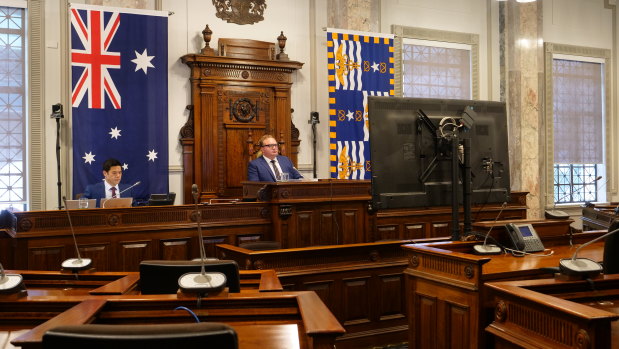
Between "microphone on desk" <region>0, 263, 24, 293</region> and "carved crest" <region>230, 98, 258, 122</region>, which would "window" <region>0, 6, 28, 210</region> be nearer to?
"carved crest" <region>230, 98, 258, 122</region>

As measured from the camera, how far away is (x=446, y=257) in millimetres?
3318

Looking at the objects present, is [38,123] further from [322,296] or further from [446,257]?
[446,257]

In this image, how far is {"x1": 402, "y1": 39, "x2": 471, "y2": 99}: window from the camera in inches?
361

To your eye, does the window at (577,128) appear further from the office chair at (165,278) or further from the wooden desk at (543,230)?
the office chair at (165,278)

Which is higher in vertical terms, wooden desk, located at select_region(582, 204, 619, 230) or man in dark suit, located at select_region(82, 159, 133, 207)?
man in dark suit, located at select_region(82, 159, 133, 207)

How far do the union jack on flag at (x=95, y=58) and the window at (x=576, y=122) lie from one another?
287 inches

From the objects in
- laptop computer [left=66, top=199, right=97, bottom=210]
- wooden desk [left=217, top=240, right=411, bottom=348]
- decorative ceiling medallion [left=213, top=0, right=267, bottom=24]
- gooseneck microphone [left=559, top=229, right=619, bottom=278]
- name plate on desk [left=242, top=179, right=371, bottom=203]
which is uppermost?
decorative ceiling medallion [left=213, top=0, right=267, bottom=24]

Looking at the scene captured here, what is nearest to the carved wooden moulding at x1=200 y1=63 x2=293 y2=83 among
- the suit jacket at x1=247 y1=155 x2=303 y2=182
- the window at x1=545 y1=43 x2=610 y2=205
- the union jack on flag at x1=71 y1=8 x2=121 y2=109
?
the union jack on flag at x1=71 y1=8 x2=121 y2=109

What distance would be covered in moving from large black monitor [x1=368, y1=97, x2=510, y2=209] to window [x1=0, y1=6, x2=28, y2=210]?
5188mm

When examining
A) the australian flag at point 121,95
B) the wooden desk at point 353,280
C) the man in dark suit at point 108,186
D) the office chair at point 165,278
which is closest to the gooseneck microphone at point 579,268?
the office chair at point 165,278

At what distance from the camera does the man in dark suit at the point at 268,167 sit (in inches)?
250

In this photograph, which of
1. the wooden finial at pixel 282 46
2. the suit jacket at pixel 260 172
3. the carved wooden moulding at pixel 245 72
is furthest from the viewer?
the wooden finial at pixel 282 46

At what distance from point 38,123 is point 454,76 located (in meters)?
6.41

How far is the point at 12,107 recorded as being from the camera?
23.0 ft
